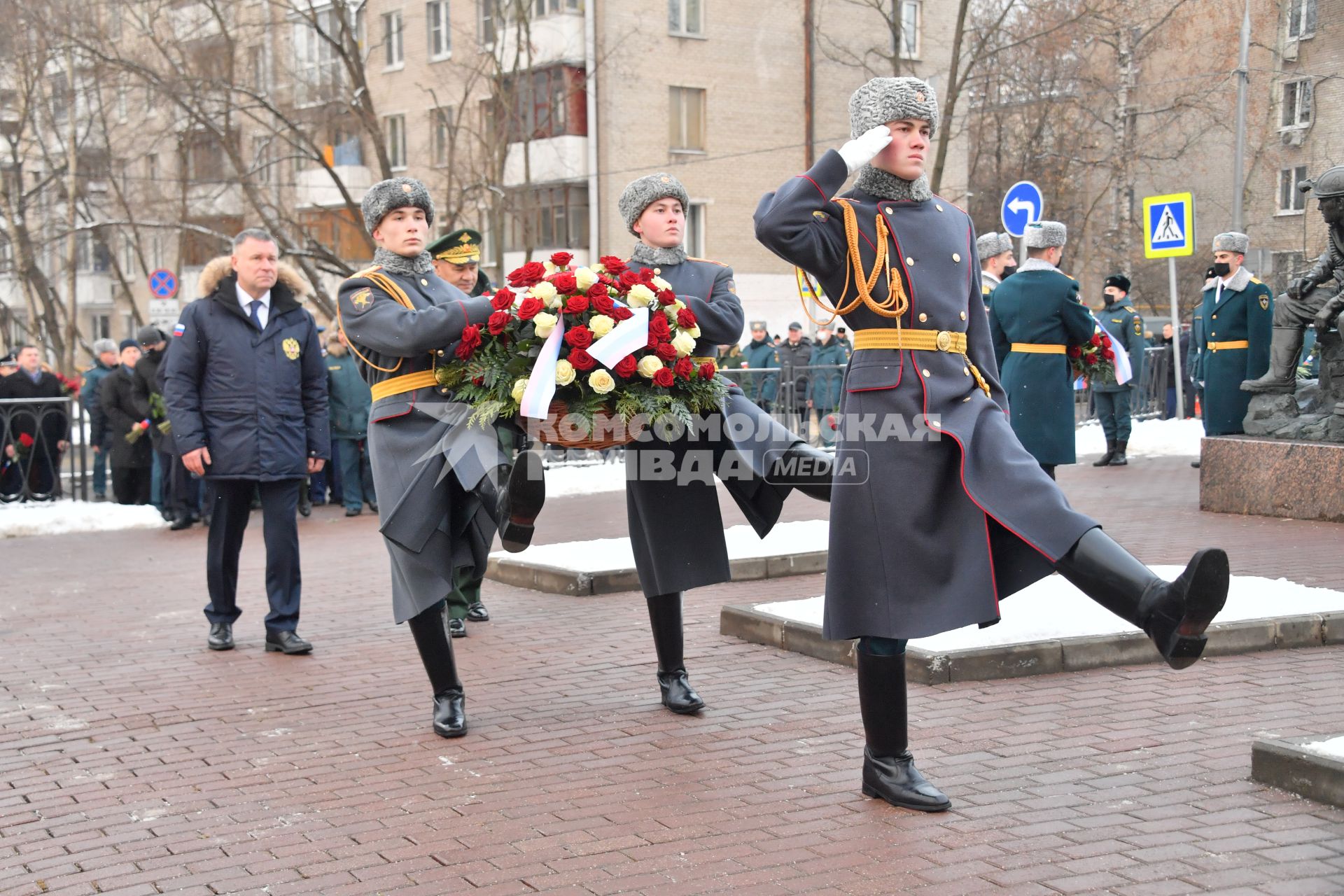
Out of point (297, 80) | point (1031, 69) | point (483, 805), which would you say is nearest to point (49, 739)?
point (483, 805)

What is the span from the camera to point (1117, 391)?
1700 cm

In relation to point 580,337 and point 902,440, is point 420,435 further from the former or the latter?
point 902,440

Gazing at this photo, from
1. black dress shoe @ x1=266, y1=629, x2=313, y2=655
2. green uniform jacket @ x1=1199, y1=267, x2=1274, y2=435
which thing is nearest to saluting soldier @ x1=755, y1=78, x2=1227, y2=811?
black dress shoe @ x1=266, y1=629, x2=313, y2=655

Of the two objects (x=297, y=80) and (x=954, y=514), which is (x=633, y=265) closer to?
(x=954, y=514)

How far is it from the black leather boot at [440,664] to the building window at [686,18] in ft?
113

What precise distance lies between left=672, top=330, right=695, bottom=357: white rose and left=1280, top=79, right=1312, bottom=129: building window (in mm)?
13452

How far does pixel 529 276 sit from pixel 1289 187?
14385mm

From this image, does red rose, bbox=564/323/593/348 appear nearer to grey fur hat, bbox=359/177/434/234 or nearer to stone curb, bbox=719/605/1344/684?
grey fur hat, bbox=359/177/434/234

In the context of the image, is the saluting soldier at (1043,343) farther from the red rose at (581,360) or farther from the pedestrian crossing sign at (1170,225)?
the pedestrian crossing sign at (1170,225)

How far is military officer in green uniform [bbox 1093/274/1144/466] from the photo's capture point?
1712 cm

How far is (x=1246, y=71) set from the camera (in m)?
17.8

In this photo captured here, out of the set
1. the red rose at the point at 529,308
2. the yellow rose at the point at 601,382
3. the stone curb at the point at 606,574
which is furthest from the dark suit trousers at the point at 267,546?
the yellow rose at the point at 601,382

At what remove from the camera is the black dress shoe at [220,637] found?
7695 mm

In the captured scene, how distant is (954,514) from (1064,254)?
39.9m
